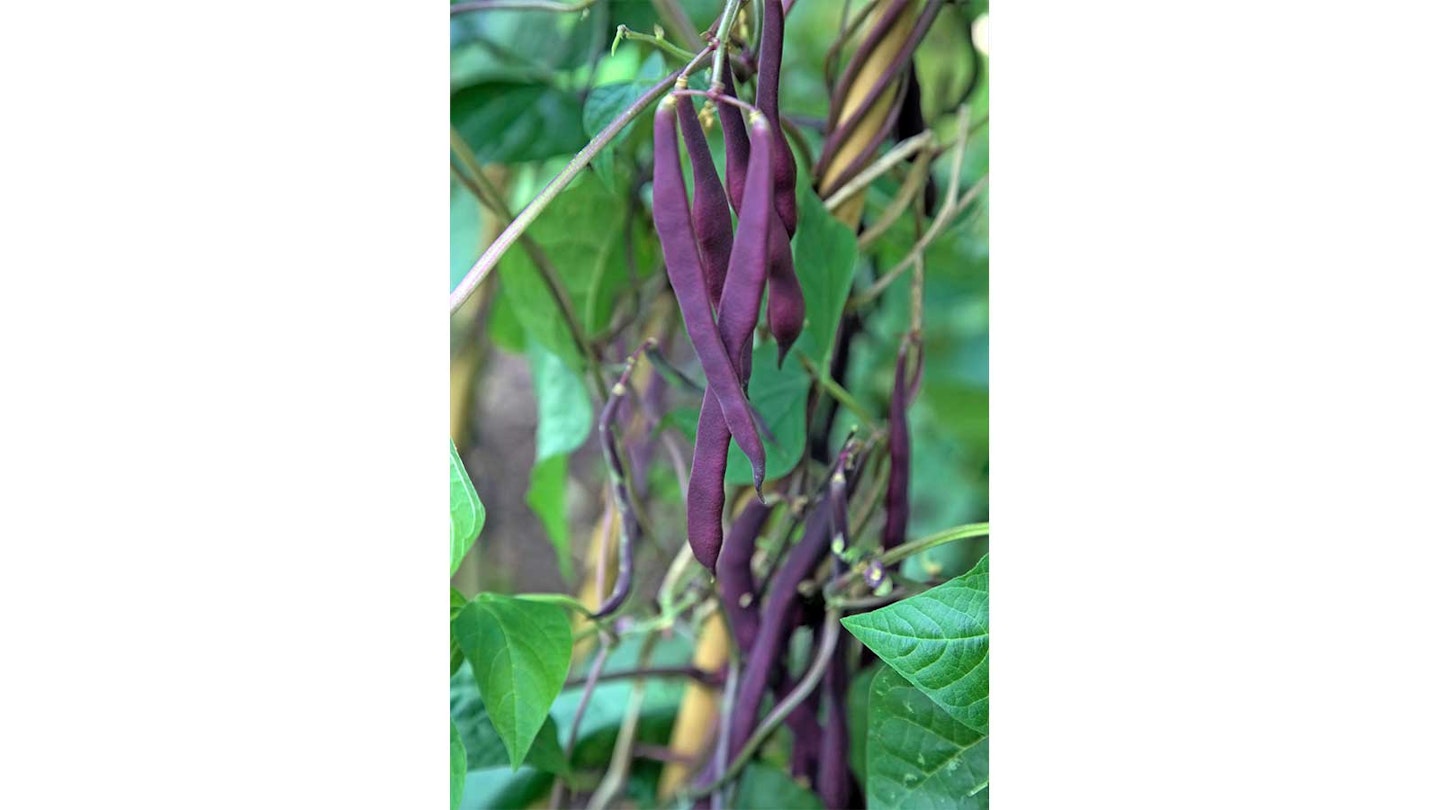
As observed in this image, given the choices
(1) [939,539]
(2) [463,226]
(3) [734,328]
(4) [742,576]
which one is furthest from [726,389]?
(2) [463,226]

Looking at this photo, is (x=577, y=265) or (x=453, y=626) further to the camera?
(x=577, y=265)

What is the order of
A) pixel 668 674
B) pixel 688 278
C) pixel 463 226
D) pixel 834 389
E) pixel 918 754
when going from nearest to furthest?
pixel 688 278 < pixel 918 754 < pixel 834 389 < pixel 668 674 < pixel 463 226

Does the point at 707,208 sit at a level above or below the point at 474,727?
above

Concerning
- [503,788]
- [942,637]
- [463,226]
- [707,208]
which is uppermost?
[463,226]

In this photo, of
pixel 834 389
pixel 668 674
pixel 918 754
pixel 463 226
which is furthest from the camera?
pixel 463 226

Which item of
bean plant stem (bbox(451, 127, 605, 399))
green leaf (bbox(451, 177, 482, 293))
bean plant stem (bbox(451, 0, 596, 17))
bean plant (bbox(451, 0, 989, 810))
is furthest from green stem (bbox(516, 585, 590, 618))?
green leaf (bbox(451, 177, 482, 293))

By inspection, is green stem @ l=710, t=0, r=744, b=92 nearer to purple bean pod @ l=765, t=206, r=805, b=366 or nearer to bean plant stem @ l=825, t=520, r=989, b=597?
purple bean pod @ l=765, t=206, r=805, b=366

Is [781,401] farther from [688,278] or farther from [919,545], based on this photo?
[688,278]

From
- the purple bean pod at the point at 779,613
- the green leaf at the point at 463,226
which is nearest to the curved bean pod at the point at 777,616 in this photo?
the purple bean pod at the point at 779,613
